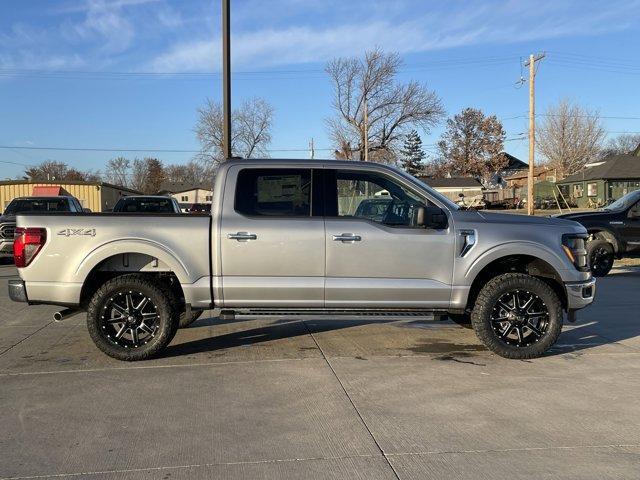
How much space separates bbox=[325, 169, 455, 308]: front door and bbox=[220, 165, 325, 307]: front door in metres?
0.17

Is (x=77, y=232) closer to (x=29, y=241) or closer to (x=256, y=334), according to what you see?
(x=29, y=241)

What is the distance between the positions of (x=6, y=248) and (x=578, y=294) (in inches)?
551

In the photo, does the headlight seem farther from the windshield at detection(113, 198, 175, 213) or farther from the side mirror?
the windshield at detection(113, 198, 175, 213)

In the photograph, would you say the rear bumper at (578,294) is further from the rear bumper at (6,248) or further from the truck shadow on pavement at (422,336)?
the rear bumper at (6,248)

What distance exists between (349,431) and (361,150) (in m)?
49.5

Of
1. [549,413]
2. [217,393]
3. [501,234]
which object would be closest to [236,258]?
[217,393]

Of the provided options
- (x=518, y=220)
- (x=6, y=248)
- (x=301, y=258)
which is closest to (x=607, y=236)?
(x=518, y=220)

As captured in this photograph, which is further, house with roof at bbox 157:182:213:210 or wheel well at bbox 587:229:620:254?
house with roof at bbox 157:182:213:210

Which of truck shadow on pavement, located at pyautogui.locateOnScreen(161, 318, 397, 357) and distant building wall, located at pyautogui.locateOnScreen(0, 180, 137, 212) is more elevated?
distant building wall, located at pyautogui.locateOnScreen(0, 180, 137, 212)


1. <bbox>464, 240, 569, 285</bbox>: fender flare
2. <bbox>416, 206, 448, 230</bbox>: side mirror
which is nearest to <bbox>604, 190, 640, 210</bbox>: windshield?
<bbox>464, 240, 569, 285</bbox>: fender flare

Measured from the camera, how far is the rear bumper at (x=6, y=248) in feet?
48.4

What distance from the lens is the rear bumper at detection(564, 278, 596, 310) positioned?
5992mm

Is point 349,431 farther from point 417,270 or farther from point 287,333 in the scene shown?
point 287,333

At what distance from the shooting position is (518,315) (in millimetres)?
6031
